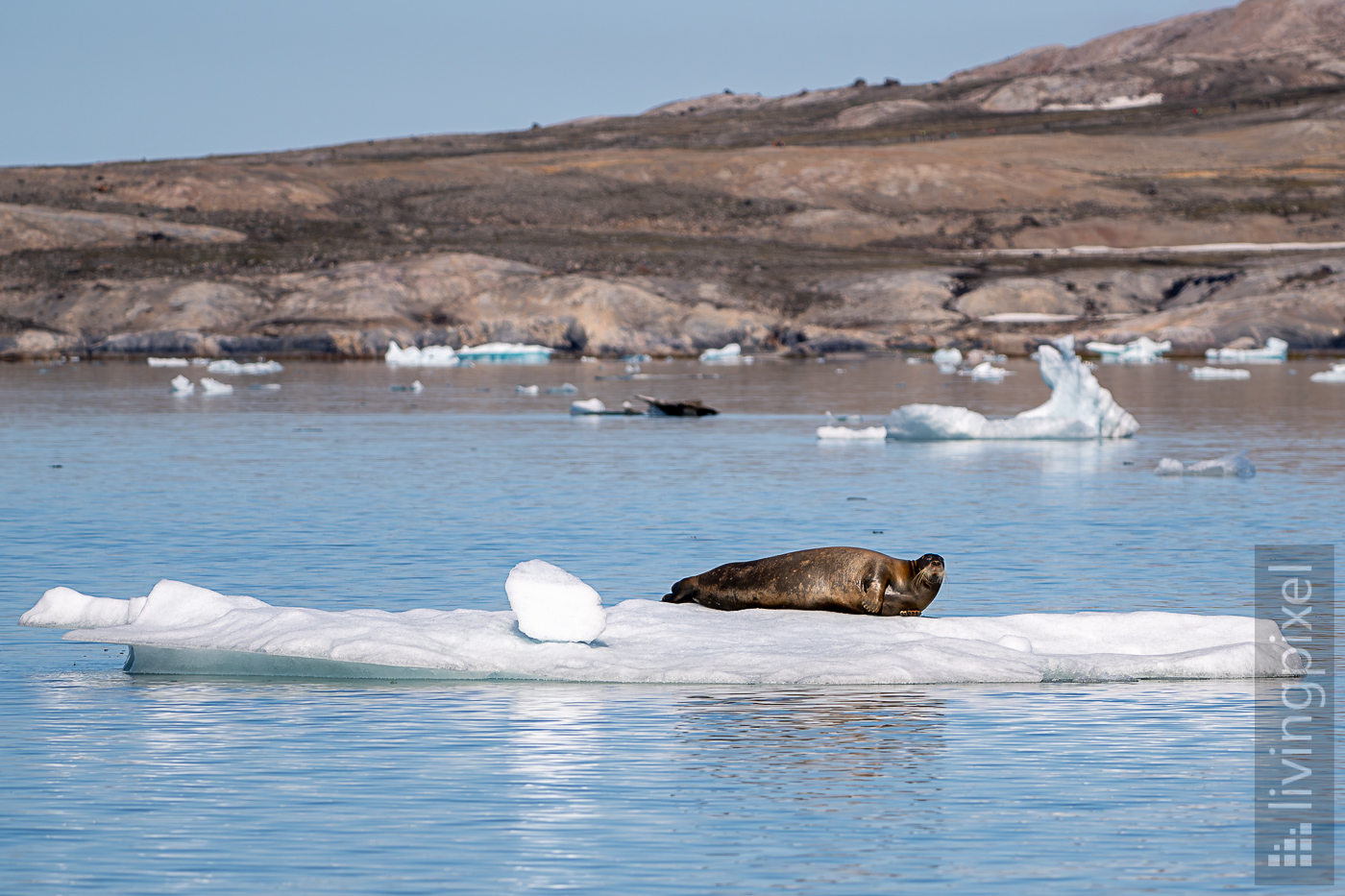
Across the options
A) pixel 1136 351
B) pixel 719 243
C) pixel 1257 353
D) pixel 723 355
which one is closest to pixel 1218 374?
pixel 1136 351

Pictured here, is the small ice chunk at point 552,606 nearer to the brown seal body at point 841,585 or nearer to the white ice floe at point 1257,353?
the brown seal body at point 841,585

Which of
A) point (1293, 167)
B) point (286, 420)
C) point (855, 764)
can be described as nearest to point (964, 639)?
point (855, 764)

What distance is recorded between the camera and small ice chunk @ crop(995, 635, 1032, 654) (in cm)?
1034

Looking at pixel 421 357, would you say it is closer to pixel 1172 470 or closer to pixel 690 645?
pixel 1172 470

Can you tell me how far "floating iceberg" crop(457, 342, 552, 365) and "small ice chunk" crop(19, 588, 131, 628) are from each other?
200 ft

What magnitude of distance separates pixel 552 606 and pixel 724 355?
66271mm

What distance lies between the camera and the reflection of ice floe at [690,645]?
384 inches

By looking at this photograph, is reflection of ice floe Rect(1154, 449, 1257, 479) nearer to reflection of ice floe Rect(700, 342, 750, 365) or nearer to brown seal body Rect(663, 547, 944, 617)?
brown seal body Rect(663, 547, 944, 617)

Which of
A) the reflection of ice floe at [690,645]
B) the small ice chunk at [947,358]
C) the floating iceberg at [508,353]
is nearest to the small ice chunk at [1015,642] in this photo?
the reflection of ice floe at [690,645]

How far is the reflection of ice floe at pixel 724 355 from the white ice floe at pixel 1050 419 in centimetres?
4154

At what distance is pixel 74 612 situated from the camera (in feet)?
Result: 37.4

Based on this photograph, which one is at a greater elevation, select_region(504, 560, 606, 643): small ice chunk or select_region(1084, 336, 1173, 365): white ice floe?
select_region(1084, 336, 1173, 365): white ice floe

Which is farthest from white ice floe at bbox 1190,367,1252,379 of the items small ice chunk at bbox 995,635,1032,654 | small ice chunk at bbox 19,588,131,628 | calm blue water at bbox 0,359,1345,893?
small ice chunk at bbox 19,588,131,628

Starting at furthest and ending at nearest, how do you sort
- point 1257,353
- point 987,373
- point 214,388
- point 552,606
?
point 1257,353 < point 987,373 < point 214,388 < point 552,606
